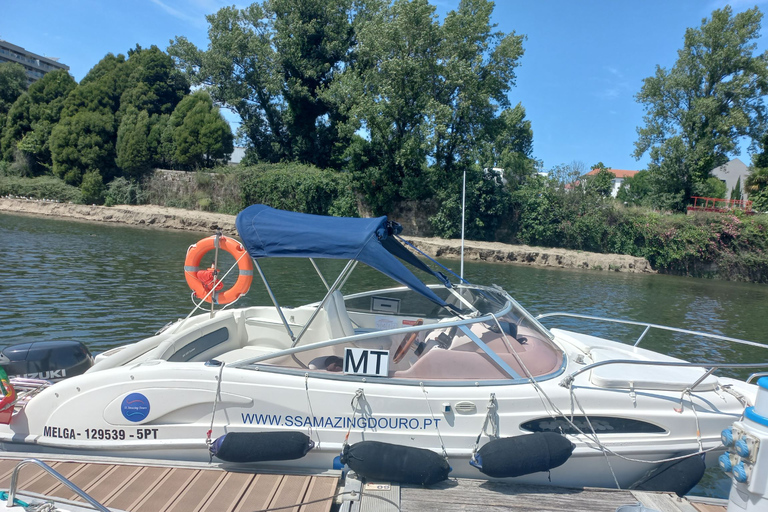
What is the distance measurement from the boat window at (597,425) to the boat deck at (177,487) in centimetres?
184

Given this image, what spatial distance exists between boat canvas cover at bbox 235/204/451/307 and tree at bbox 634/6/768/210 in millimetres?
33885

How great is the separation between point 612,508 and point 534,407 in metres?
0.94

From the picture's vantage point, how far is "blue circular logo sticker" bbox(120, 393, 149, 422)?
172 inches

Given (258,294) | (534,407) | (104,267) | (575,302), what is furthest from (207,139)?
(534,407)

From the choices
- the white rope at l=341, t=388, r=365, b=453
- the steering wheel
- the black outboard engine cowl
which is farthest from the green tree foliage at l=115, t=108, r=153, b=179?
the white rope at l=341, t=388, r=365, b=453

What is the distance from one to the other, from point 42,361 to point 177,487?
236cm

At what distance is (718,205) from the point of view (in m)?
32.3

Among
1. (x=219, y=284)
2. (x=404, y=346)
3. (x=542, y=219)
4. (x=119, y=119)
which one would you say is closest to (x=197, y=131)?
(x=119, y=119)

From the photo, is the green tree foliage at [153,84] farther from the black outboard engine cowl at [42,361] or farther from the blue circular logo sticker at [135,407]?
the blue circular logo sticker at [135,407]

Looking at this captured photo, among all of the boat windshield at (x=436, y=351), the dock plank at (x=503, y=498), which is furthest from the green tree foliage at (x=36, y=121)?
the dock plank at (x=503, y=498)

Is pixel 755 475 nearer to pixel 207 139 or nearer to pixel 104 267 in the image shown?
pixel 104 267

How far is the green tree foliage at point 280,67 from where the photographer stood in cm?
3319

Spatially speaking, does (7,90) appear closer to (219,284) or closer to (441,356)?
(219,284)

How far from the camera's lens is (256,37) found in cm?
3441
